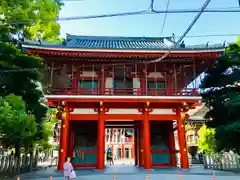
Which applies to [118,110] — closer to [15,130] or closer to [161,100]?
[161,100]

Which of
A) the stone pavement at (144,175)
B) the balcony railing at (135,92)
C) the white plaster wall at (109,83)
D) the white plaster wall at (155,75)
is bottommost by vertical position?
the stone pavement at (144,175)

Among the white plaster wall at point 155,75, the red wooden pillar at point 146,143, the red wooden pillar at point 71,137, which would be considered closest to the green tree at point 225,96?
the white plaster wall at point 155,75

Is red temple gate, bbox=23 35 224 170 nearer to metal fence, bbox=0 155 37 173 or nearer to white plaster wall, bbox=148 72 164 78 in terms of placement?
white plaster wall, bbox=148 72 164 78

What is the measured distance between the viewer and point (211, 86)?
56.2 feet

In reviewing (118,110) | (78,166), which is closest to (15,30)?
(118,110)

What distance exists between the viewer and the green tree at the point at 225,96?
14109 mm

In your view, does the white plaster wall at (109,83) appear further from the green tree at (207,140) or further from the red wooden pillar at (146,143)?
the green tree at (207,140)

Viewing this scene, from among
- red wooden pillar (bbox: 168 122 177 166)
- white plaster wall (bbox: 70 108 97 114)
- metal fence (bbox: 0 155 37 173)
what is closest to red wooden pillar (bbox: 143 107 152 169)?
red wooden pillar (bbox: 168 122 177 166)

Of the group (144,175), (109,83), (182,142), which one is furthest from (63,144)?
(182,142)

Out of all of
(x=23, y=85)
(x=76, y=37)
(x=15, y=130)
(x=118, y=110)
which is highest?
(x=76, y=37)

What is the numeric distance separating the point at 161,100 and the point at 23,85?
953 centimetres

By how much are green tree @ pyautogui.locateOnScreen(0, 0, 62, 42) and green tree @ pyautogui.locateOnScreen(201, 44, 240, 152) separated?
1238cm

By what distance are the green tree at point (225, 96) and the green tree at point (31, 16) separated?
1238 cm

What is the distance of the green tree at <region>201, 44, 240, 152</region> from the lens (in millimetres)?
14109
